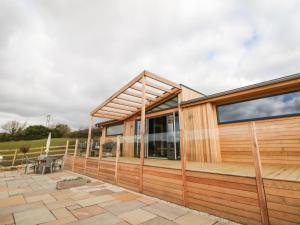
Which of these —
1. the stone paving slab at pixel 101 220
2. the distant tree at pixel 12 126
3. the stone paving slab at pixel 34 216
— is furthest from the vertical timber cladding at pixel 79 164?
the distant tree at pixel 12 126

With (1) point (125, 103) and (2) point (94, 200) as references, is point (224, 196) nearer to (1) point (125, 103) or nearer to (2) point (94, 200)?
(2) point (94, 200)

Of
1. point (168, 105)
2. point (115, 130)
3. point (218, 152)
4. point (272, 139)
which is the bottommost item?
point (218, 152)

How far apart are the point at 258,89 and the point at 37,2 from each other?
706 centimetres

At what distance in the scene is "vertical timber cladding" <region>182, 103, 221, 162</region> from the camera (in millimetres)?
3945

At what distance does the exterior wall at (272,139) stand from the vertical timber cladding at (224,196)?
0.59 meters

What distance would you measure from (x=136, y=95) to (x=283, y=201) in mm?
5196

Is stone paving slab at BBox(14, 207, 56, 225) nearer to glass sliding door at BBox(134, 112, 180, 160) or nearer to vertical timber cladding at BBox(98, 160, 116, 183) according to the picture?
vertical timber cladding at BBox(98, 160, 116, 183)

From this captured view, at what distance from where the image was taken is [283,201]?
6.49 ft

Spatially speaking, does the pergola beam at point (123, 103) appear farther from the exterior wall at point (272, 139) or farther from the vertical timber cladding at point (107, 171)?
the exterior wall at point (272, 139)

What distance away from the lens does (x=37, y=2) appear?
14.4 ft

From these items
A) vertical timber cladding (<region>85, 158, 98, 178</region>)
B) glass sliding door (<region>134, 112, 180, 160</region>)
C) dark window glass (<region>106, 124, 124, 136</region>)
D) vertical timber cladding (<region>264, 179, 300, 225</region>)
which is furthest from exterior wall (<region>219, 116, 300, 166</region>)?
dark window glass (<region>106, 124, 124, 136</region>)

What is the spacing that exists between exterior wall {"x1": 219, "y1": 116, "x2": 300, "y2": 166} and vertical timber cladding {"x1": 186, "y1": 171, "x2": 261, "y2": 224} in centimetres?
59

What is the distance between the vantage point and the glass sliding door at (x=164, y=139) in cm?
634

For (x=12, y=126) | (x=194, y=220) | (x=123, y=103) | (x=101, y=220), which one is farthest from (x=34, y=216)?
(x=12, y=126)
